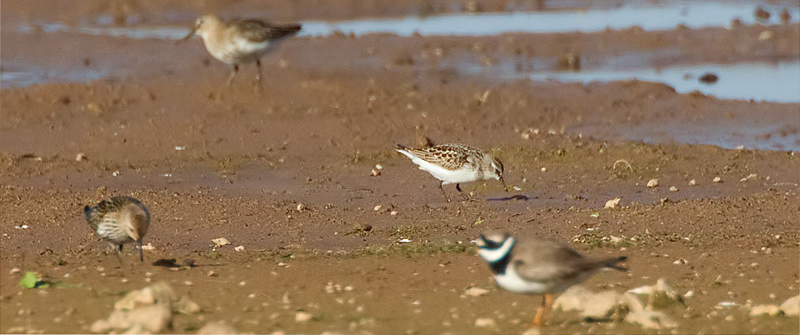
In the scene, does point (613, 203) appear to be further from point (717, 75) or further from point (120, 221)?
point (717, 75)

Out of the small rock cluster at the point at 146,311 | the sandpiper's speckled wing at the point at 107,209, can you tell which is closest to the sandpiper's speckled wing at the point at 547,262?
the small rock cluster at the point at 146,311

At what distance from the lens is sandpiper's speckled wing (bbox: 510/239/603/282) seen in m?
7.15

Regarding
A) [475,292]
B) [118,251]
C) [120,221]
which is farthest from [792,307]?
[118,251]

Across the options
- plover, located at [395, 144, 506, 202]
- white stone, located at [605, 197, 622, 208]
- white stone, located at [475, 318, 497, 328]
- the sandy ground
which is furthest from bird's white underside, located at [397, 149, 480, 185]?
white stone, located at [475, 318, 497, 328]

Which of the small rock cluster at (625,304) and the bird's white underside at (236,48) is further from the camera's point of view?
the bird's white underside at (236,48)

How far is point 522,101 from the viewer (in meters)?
17.0

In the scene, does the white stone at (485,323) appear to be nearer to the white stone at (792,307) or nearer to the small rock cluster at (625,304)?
the small rock cluster at (625,304)

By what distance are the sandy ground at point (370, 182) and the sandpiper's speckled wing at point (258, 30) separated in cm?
67

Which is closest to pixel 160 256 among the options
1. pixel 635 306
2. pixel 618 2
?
pixel 635 306

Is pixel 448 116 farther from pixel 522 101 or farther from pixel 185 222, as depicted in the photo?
pixel 185 222

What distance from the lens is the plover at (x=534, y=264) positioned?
23.5 ft

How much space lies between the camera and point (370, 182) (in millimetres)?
13297

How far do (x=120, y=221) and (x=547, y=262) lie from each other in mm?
3203

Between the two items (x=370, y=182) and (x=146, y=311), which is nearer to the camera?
(x=146, y=311)
